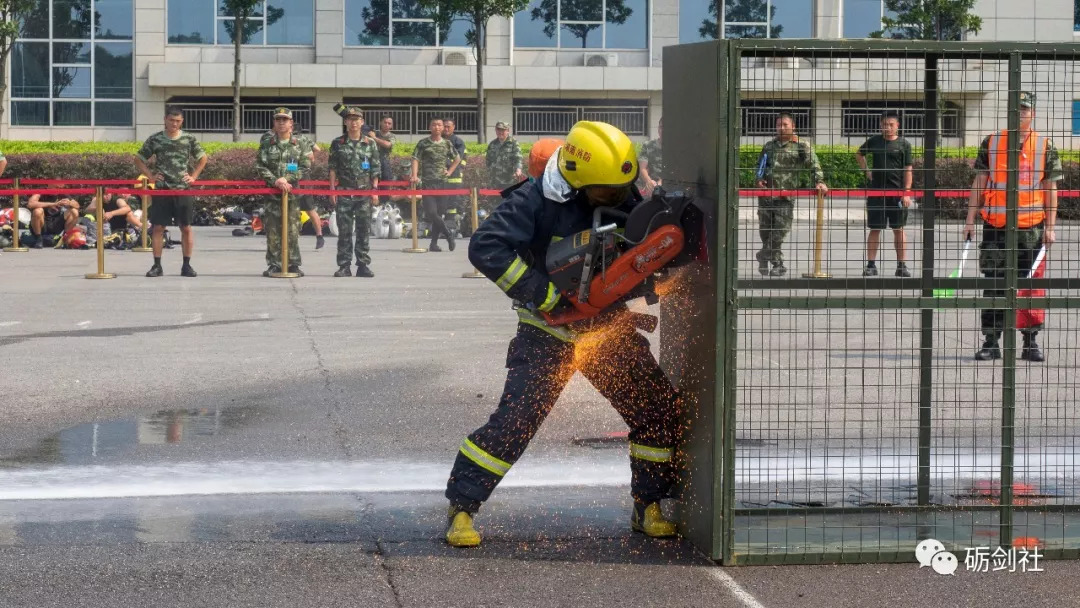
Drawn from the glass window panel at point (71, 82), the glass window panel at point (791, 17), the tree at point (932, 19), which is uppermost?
the glass window panel at point (791, 17)

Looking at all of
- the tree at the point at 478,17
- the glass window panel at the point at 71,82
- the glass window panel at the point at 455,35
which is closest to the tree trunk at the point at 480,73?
the tree at the point at 478,17

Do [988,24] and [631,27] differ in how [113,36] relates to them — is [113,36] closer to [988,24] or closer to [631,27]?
[631,27]

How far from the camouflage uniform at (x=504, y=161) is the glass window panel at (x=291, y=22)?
21.0 metres

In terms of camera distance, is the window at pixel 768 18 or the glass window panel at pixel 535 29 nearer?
the window at pixel 768 18

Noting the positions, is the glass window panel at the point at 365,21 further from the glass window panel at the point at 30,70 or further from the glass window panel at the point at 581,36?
the glass window panel at the point at 30,70

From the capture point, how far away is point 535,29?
1635 inches

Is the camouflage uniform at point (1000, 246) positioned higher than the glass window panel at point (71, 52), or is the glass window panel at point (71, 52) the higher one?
the glass window panel at point (71, 52)

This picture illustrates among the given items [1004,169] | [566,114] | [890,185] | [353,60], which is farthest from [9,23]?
[1004,169]

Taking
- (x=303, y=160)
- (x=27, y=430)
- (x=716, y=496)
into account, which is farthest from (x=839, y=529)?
(x=303, y=160)

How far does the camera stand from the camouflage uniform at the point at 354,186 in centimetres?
1700

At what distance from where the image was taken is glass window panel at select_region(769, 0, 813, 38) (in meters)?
40.8

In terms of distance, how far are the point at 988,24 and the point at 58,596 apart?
39742 millimetres

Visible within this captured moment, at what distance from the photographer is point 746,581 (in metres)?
5.13

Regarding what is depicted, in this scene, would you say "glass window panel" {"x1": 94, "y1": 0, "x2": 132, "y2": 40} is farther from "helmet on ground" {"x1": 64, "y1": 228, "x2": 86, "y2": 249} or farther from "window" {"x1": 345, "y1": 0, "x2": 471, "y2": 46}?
"helmet on ground" {"x1": 64, "y1": 228, "x2": 86, "y2": 249}
